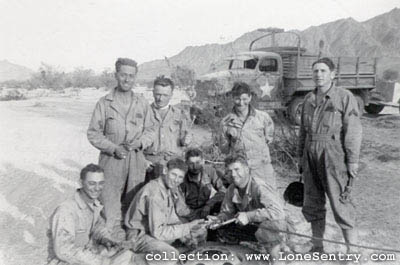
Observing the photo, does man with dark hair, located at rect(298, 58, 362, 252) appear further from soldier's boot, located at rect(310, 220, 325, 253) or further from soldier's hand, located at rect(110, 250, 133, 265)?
Answer: soldier's hand, located at rect(110, 250, 133, 265)

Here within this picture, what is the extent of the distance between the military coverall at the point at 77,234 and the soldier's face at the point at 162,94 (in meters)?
1.21

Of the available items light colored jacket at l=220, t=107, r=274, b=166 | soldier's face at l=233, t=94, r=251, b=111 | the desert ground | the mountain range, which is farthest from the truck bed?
the mountain range

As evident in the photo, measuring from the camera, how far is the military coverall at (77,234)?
105 inches

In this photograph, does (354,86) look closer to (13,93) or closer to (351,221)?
(351,221)

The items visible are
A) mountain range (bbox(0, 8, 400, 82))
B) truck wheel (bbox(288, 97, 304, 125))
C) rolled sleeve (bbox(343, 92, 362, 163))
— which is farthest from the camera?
mountain range (bbox(0, 8, 400, 82))

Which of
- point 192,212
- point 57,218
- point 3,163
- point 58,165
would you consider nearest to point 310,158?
point 192,212

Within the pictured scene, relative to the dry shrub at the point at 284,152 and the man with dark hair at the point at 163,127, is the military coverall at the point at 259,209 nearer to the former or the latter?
the man with dark hair at the point at 163,127

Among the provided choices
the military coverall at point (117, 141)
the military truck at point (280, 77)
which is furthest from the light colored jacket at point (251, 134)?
the military truck at point (280, 77)

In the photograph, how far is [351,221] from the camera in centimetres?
350

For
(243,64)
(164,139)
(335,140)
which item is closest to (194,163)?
(164,139)

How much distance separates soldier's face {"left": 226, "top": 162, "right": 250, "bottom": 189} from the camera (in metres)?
3.21

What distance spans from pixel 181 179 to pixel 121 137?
0.74 meters

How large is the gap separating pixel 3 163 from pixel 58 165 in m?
1.01

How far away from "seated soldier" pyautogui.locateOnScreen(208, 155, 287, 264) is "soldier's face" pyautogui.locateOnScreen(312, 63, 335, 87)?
38.2 inches
